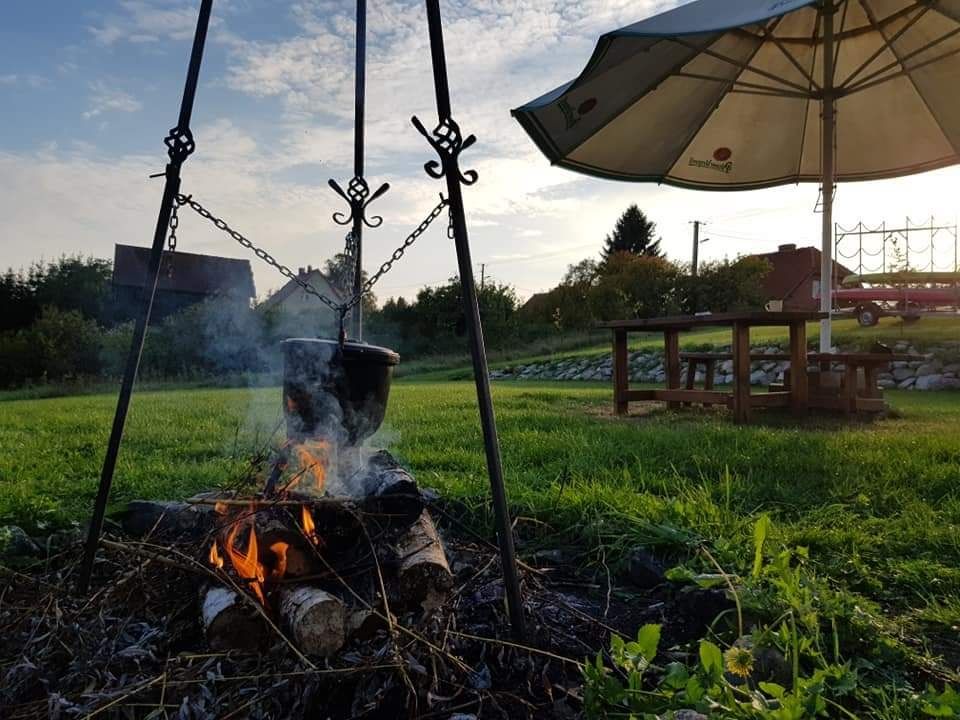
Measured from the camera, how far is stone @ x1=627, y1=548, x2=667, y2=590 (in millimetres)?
2115

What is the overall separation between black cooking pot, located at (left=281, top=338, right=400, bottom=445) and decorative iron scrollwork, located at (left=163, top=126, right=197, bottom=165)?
25.2 inches

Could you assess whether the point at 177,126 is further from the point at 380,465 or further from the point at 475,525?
the point at 475,525

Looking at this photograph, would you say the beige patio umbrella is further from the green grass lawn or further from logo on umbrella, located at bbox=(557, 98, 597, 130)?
the green grass lawn

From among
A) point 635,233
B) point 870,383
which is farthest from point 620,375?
point 635,233

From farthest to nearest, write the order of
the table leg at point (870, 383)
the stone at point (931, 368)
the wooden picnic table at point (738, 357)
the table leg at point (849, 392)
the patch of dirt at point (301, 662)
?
the stone at point (931, 368)
the table leg at point (870, 383)
the table leg at point (849, 392)
the wooden picnic table at point (738, 357)
the patch of dirt at point (301, 662)

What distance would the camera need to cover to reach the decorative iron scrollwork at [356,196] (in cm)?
253

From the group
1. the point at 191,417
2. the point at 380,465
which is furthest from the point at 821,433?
the point at 191,417

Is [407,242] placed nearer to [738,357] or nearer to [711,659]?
[711,659]

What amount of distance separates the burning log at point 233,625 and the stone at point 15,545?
1.27 metres

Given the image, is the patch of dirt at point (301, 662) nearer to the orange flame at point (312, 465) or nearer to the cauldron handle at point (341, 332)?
the orange flame at point (312, 465)

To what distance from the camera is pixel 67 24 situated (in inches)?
116

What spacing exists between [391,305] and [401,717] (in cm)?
2060

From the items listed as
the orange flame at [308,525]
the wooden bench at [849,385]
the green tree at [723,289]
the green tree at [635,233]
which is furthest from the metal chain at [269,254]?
the green tree at [635,233]

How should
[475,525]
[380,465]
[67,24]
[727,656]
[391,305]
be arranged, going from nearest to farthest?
1. [727,656]
2. [380,465]
3. [475,525]
4. [67,24]
5. [391,305]
